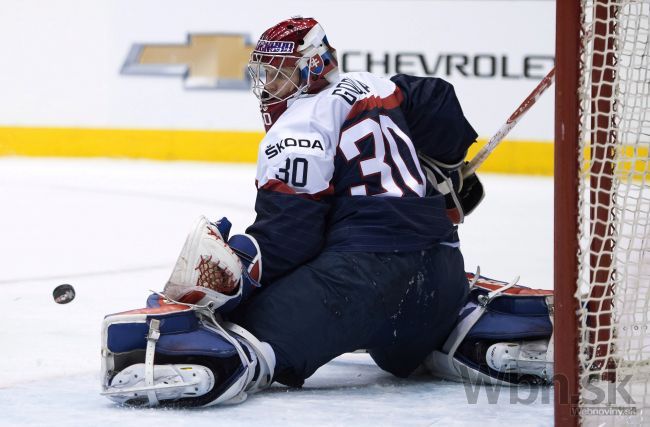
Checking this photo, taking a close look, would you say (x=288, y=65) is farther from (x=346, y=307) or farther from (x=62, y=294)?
(x=62, y=294)

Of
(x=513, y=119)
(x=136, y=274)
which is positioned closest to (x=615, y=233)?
(x=513, y=119)

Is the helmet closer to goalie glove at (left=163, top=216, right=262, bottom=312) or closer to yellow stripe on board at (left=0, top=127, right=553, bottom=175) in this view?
goalie glove at (left=163, top=216, right=262, bottom=312)

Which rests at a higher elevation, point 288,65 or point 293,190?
point 288,65

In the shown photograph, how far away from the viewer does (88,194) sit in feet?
20.4

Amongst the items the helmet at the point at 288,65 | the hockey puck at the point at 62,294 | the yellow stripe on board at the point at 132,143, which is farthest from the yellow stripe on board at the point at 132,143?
the helmet at the point at 288,65

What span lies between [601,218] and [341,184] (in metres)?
0.52

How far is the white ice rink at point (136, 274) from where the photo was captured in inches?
86.4

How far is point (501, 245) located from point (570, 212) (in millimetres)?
2733

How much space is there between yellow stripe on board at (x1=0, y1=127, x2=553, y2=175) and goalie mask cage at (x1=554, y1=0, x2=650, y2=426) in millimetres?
5579

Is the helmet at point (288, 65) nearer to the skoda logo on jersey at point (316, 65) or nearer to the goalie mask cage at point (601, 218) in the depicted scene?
the skoda logo on jersey at point (316, 65)

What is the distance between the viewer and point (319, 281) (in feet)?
7.58

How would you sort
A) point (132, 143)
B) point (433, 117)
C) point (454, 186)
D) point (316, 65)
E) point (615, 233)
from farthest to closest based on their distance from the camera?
1. point (132, 143)
2. point (454, 186)
3. point (433, 117)
4. point (316, 65)
5. point (615, 233)

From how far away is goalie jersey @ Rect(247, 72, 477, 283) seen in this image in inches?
90.3

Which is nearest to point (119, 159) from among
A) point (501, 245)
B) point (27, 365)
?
point (501, 245)
